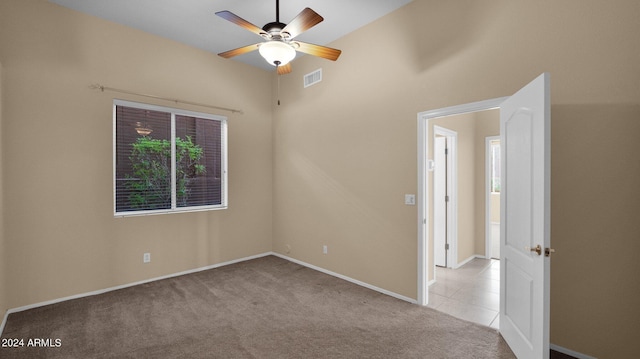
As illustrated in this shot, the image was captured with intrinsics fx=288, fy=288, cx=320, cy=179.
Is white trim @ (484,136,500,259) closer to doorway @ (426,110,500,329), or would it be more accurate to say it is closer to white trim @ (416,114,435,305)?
doorway @ (426,110,500,329)

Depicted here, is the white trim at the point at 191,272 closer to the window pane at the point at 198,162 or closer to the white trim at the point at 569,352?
the window pane at the point at 198,162

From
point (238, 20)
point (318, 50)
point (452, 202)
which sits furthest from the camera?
point (452, 202)

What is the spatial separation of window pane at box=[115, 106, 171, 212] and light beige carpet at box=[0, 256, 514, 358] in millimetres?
1139

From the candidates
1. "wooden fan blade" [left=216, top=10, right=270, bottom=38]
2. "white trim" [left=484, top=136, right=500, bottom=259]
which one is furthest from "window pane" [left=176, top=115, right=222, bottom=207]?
"white trim" [left=484, top=136, right=500, bottom=259]

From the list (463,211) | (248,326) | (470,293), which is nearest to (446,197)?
(463,211)

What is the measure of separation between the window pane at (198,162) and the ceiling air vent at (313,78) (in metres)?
1.57

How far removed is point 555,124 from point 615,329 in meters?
1.54

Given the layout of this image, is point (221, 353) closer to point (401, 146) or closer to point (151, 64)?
point (401, 146)

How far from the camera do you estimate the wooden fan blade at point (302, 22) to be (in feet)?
6.67

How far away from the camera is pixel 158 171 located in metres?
4.01

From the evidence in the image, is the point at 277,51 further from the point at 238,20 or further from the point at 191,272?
the point at 191,272

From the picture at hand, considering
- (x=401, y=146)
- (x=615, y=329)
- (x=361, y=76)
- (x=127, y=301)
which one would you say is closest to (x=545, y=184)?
(x=615, y=329)

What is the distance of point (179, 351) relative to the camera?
2334 mm

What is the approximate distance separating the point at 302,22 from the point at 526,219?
218 cm
